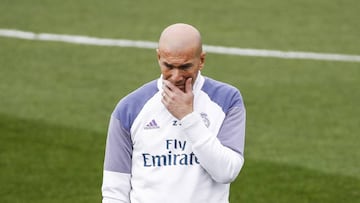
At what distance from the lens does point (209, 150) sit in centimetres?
567

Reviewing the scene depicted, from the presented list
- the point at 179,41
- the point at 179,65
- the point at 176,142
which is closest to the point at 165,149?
the point at 176,142

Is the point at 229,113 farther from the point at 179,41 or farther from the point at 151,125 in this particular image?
the point at 179,41

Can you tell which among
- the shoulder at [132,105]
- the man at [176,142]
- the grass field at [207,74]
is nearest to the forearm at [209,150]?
the man at [176,142]

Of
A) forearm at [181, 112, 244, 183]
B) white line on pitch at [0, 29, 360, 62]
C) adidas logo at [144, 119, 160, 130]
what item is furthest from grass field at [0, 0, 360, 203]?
forearm at [181, 112, 244, 183]

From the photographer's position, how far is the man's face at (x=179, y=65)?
5.61 meters

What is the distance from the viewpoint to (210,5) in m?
17.0

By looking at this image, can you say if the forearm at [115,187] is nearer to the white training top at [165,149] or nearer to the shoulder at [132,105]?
the white training top at [165,149]

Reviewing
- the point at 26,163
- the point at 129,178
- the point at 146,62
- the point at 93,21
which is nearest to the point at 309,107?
the point at 146,62

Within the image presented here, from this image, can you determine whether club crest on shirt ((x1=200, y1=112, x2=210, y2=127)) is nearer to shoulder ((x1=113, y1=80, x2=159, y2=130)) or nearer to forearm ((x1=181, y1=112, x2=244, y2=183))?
forearm ((x1=181, y1=112, x2=244, y2=183))

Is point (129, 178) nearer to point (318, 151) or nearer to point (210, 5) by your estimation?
point (318, 151)

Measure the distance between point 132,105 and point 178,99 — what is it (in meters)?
0.33

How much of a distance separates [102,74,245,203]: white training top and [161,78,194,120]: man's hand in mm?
132

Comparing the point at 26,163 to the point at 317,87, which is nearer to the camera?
the point at 26,163

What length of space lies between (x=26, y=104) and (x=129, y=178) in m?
6.84
